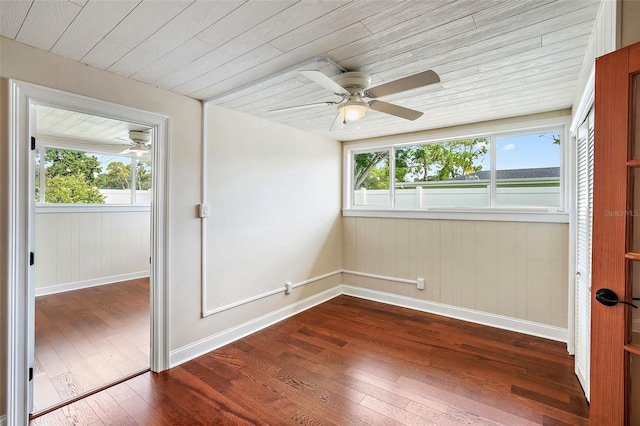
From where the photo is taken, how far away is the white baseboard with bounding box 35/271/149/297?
14.4 feet

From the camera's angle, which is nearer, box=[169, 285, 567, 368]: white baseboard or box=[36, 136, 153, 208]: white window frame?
box=[169, 285, 567, 368]: white baseboard

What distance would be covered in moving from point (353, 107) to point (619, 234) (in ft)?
4.80

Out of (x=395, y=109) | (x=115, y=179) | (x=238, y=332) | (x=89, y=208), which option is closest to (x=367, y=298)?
(x=238, y=332)

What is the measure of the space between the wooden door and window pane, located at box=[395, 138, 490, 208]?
7.73ft

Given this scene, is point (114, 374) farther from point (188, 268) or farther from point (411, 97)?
point (411, 97)

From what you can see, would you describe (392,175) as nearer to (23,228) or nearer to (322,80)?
(322,80)

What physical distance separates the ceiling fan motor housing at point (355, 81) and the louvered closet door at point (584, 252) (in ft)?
4.66

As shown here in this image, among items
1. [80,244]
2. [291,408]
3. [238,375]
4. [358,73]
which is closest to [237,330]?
[238,375]

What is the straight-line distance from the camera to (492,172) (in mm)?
3443

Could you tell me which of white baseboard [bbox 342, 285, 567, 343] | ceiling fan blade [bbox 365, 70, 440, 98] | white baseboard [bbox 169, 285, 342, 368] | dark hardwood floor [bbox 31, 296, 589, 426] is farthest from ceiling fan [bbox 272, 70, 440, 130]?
white baseboard [bbox 342, 285, 567, 343]

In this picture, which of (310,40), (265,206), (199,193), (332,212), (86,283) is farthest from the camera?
(86,283)

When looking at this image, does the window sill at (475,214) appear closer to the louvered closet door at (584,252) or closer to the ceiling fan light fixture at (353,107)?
the louvered closet door at (584,252)

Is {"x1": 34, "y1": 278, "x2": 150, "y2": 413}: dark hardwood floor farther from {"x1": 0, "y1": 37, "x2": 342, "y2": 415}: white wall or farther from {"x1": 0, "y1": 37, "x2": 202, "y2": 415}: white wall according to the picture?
{"x1": 0, "y1": 37, "x2": 202, "y2": 415}: white wall

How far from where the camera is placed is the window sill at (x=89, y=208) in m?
4.38
